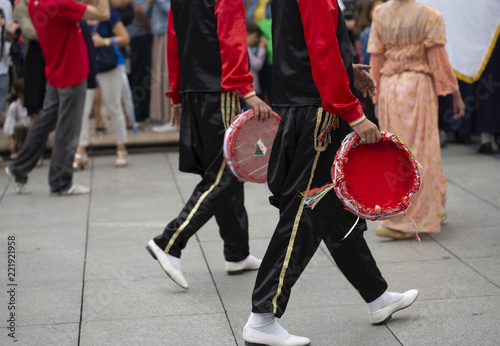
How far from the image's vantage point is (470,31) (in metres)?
5.81

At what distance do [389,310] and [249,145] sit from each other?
1200 millimetres

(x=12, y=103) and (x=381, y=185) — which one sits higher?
(x=381, y=185)

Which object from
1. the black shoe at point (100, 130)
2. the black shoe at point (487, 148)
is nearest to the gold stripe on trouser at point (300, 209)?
the black shoe at point (487, 148)

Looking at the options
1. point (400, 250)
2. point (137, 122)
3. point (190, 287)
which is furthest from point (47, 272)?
point (137, 122)

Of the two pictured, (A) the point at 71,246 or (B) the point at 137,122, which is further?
(B) the point at 137,122

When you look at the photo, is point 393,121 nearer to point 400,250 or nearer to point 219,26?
point 400,250

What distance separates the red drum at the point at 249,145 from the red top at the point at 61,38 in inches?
118

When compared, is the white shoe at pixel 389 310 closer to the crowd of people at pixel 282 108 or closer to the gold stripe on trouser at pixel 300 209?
the crowd of people at pixel 282 108

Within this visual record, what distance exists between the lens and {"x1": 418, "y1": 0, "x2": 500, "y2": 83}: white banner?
5.72m

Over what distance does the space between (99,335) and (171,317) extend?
16.8 inches

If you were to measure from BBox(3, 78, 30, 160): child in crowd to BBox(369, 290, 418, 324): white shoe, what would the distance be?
604 cm

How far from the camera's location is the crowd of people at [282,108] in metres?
3.45

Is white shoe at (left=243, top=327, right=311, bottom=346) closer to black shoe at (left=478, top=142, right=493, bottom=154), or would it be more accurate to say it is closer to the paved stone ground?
the paved stone ground

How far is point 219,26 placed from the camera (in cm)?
421
